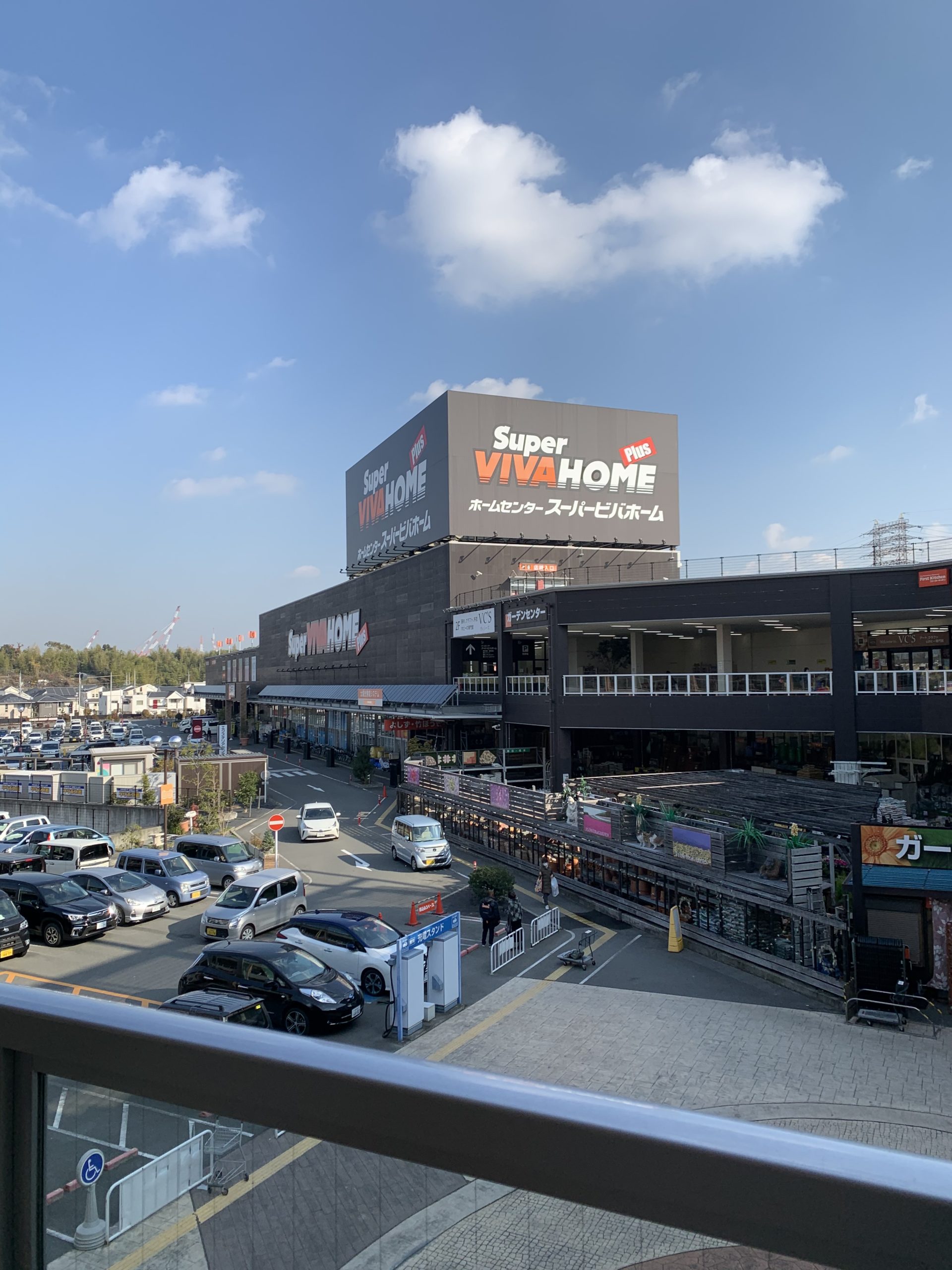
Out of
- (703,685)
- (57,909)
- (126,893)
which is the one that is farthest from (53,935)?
→ (703,685)

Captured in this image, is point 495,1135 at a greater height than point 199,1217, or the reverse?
point 495,1135

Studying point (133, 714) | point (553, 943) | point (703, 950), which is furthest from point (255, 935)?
point (133, 714)

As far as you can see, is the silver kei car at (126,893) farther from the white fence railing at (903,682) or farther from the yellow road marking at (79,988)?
the white fence railing at (903,682)

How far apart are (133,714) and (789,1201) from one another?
13282 cm

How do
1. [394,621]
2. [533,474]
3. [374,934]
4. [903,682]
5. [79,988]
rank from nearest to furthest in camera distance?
[79,988] < [374,934] < [903,682] < [533,474] < [394,621]

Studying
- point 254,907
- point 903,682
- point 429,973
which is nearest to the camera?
point 429,973

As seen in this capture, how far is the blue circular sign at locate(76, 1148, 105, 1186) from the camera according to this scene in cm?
187

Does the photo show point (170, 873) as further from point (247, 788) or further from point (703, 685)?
point (703, 685)

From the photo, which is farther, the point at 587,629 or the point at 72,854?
the point at 587,629

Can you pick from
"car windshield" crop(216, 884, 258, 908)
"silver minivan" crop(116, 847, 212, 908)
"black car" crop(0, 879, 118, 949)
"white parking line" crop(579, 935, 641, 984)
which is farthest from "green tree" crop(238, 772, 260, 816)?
"white parking line" crop(579, 935, 641, 984)

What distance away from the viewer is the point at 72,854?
2508cm

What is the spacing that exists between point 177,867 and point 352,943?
938 cm

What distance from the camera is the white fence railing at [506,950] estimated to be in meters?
17.0

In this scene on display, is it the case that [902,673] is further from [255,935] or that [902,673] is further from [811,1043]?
[255,935]
